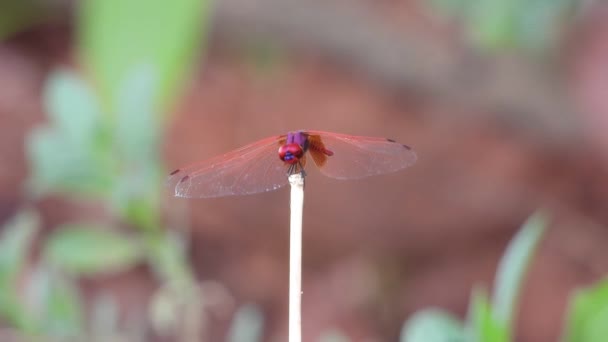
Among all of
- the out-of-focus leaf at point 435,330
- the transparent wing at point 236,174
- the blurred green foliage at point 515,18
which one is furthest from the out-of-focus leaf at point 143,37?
the out-of-focus leaf at point 435,330

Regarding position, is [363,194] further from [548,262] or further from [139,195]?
[139,195]

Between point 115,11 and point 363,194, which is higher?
point 115,11

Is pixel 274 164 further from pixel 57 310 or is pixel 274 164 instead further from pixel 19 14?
pixel 19 14

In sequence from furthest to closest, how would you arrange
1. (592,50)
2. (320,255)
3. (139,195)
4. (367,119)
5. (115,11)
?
(367,119)
(320,255)
(592,50)
(115,11)
(139,195)

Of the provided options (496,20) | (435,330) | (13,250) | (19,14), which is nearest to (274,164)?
(435,330)

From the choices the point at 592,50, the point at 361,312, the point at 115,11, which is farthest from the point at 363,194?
the point at 115,11

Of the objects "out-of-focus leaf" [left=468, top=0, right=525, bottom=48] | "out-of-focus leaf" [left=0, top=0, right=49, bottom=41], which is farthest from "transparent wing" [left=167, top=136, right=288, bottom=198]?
"out-of-focus leaf" [left=0, top=0, right=49, bottom=41]
